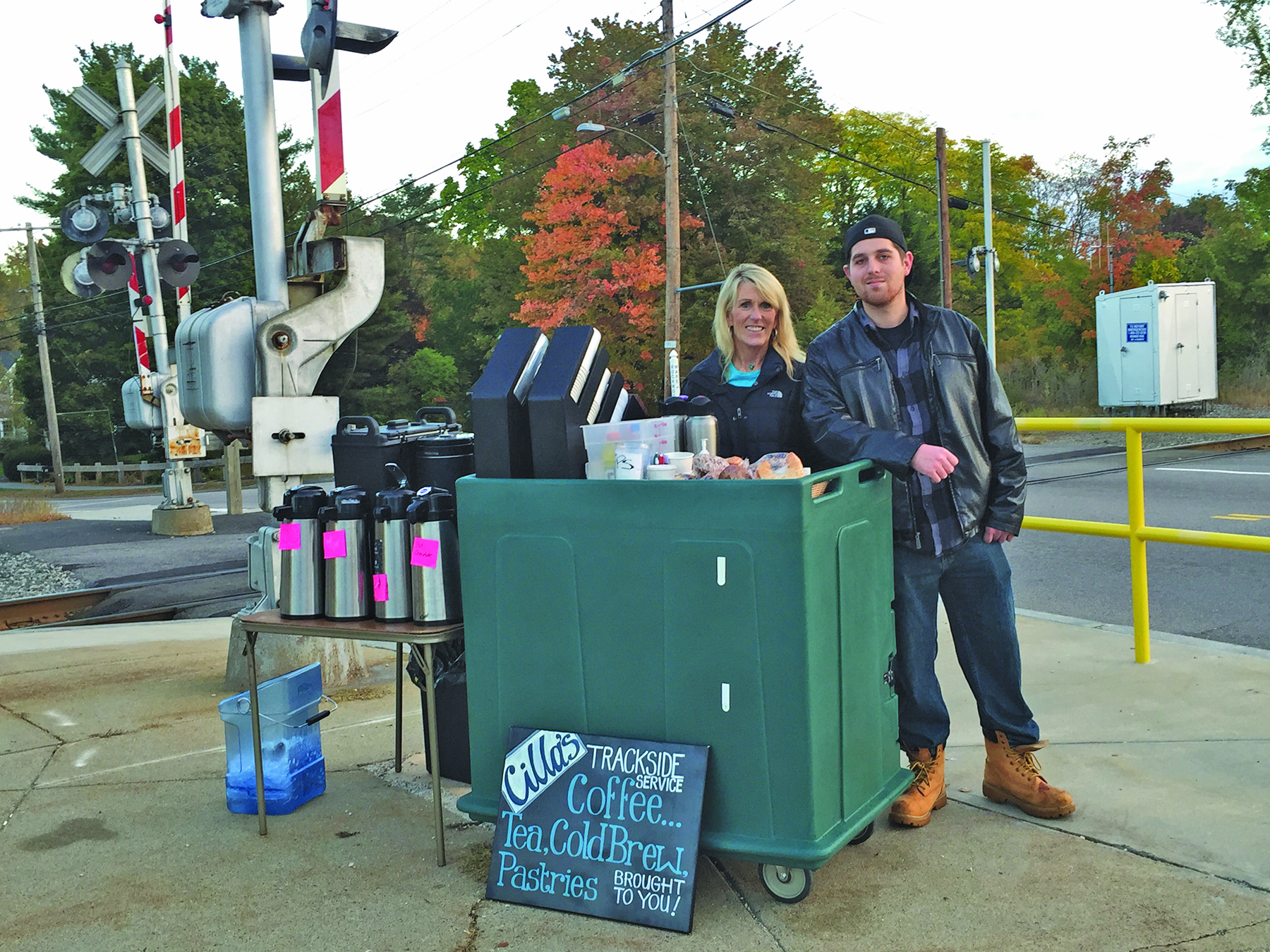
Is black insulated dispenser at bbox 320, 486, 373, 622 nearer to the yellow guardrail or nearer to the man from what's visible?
the man

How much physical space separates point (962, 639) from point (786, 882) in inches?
40.9

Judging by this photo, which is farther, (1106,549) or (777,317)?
(1106,549)

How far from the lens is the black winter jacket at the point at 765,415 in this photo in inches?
141

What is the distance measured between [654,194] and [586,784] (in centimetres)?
3093

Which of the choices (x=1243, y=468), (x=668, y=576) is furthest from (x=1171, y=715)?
(x=1243, y=468)

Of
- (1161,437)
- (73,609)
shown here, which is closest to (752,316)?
(73,609)

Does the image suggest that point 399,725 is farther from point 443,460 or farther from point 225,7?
point 225,7

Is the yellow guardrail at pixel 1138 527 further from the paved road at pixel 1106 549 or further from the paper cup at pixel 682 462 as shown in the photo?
the paper cup at pixel 682 462

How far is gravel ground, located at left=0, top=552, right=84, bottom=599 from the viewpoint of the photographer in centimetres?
977

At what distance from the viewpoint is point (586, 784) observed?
9.70 ft

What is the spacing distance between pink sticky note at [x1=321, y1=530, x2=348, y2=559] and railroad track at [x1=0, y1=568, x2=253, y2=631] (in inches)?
219

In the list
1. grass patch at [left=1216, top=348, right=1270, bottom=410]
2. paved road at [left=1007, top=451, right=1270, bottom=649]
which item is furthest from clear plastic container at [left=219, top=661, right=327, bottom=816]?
grass patch at [left=1216, top=348, right=1270, bottom=410]

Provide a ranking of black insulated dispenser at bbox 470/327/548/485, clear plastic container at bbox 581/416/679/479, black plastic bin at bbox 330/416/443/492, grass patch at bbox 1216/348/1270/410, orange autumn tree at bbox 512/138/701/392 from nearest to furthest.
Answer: clear plastic container at bbox 581/416/679/479, black insulated dispenser at bbox 470/327/548/485, black plastic bin at bbox 330/416/443/492, grass patch at bbox 1216/348/1270/410, orange autumn tree at bbox 512/138/701/392

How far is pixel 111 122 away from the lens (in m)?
14.4
